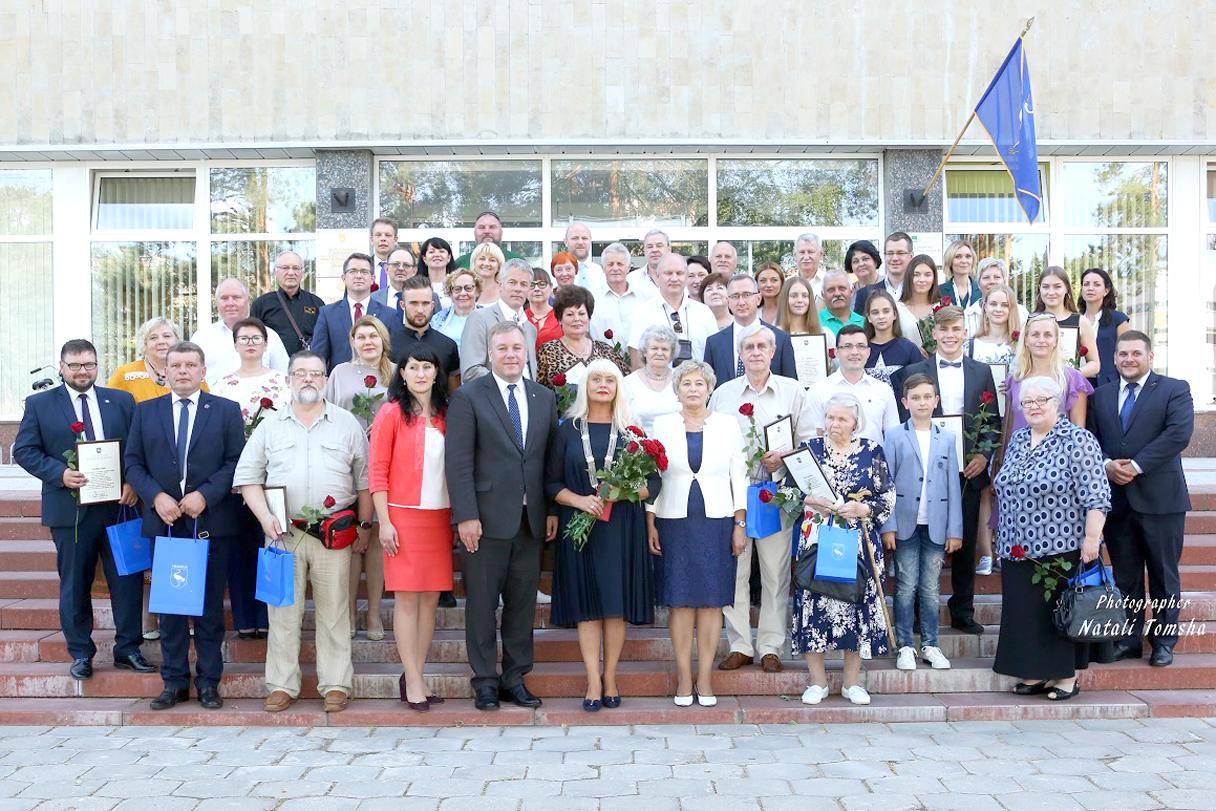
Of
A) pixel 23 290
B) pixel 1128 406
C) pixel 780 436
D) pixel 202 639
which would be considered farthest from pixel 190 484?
pixel 23 290

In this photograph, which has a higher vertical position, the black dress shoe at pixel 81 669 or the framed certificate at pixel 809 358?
the framed certificate at pixel 809 358

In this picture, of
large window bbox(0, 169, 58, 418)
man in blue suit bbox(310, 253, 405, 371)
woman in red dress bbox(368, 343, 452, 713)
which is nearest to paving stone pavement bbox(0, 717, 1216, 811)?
woman in red dress bbox(368, 343, 452, 713)

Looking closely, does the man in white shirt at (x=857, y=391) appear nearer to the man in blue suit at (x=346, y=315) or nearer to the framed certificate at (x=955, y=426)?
the framed certificate at (x=955, y=426)

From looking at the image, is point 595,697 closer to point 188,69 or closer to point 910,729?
point 910,729

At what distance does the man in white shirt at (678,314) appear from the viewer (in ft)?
25.8

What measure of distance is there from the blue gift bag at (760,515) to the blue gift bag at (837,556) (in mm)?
394

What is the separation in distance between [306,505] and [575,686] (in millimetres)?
1858

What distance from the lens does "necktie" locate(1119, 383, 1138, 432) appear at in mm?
6777

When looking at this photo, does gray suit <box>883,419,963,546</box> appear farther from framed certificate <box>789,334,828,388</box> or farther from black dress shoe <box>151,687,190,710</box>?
black dress shoe <box>151,687,190,710</box>

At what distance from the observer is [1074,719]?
20.2 feet

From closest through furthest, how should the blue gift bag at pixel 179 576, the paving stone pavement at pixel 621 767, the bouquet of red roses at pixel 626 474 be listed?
1. the paving stone pavement at pixel 621 767
2. the bouquet of red roses at pixel 626 474
3. the blue gift bag at pixel 179 576

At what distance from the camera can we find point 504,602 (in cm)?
624

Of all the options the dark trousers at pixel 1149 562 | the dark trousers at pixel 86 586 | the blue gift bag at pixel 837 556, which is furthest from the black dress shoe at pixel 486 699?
the dark trousers at pixel 1149 562

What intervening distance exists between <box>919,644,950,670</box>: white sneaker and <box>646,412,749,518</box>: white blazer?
55.9 inches
